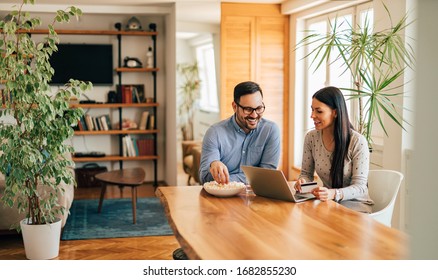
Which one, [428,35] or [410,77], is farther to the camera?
[410,77]

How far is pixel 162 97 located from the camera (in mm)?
7559

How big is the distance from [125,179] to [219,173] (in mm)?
2887

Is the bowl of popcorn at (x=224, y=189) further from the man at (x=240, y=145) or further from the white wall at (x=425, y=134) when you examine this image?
the white wall at (x=425, y=134)

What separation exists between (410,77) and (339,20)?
65.8 inches

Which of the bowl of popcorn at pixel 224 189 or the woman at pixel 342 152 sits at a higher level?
the woman at pixel 342 152

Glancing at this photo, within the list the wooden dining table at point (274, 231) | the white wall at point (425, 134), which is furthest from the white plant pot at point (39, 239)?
the white wall at point (425, 134)

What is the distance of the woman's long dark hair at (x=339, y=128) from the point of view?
2.82 metres

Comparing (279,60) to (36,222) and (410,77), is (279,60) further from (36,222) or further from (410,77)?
(36,222)

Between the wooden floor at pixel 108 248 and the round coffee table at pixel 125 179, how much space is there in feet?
1.99

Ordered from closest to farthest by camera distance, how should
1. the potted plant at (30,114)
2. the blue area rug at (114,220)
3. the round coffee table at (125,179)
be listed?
the potted plant at (30,114), the blue area rug at (114,220), the round coffee table at (125,179)

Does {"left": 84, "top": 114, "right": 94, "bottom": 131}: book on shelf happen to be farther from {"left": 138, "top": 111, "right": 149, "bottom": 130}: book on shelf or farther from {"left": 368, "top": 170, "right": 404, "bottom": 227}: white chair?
{"left": 368, "top": 170, "right": 404, "bottom": 227}: white chair
